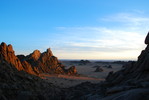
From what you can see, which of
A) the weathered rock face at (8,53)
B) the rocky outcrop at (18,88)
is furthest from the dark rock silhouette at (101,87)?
the weathered rock face at (8,53)

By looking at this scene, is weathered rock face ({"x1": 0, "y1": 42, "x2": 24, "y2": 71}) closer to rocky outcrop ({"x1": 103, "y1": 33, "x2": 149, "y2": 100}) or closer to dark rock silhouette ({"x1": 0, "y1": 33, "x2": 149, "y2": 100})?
dark rock silhouette ({"x1": 0, "y1": 33, "x2": 149, "y2": 100})

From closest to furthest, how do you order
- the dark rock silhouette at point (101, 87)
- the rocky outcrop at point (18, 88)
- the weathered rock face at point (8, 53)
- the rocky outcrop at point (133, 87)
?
the rocky outcrop at point (133, 87)
the dark rock silhouette at point (101, 87)
the rocky outcrop at point (18, 88)
the weathered rock face at point (8, 53)

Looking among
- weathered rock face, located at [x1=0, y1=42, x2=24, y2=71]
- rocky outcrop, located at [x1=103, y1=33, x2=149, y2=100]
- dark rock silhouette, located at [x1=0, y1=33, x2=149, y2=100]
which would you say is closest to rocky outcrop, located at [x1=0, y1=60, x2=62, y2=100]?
dark rock silhouette, located at [x1=0, y1=33, x2=149, y2=100]

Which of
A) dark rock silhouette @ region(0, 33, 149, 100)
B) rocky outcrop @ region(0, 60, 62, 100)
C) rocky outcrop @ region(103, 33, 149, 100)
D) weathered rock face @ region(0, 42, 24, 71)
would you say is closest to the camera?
rocky outcrop @ region(103, 33, 149, 100)

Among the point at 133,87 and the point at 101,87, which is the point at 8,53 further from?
the point at 133,87

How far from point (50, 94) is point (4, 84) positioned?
3411mm

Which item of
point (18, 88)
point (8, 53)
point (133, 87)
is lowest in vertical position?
point (18, 88)

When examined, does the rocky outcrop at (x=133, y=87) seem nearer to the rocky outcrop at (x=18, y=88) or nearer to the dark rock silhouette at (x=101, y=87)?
the dark rock silhouette at (x=101, y=87)

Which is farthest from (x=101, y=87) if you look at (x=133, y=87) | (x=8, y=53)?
(x=8, y=53)

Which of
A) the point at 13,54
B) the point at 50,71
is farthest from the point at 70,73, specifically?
the point at 13,54

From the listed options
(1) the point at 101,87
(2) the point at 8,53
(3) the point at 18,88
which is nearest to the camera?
(3) the point at 18,88

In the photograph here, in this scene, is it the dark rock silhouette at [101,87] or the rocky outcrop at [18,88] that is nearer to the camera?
the dark rock silhouette at [101,87]

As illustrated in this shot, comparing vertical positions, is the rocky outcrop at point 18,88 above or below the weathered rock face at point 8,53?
below

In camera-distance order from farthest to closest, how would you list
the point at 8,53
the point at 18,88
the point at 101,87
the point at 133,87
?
the point at 8,53 < the point at 101,87 < the point at 18,88 < the point at 133,87
